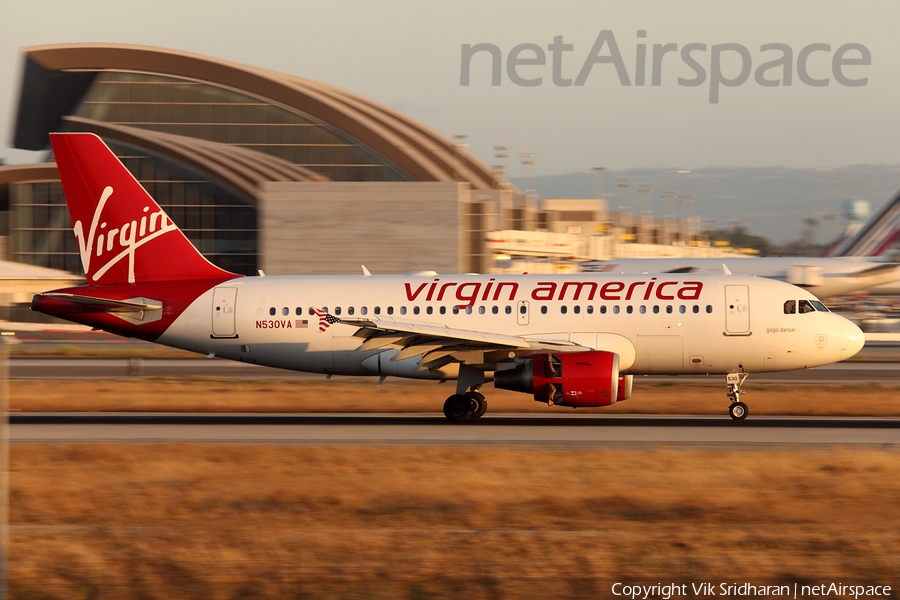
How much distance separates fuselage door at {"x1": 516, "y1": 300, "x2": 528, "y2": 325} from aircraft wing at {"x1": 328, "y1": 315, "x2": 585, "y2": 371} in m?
0.56

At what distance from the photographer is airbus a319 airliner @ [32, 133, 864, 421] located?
2375 cm

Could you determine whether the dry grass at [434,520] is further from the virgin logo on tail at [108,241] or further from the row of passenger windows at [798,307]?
the virgin logo on tail at [108,241]

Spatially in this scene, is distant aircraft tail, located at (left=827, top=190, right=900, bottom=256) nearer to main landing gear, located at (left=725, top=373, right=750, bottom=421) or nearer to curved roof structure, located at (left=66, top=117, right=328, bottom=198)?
curved roof structure, located at (left=66, top=117, right=328, bottom=198)

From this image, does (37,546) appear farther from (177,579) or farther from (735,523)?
(735,523)

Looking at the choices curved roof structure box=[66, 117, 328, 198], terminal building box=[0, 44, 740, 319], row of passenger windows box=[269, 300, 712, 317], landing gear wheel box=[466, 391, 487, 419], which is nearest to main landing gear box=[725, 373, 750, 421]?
row of passenger windows box=[269, 300, 712, 317]

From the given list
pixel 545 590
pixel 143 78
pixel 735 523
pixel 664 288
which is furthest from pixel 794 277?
pixel 143 78

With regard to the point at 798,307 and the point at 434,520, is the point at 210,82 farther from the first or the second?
the point at 434,520

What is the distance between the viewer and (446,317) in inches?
1005

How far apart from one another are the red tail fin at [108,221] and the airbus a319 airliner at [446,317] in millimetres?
33

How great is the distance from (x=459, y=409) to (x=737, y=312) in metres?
8.23

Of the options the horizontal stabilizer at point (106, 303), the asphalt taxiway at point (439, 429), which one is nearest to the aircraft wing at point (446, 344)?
the asphalt taxiway at point (439, 429)

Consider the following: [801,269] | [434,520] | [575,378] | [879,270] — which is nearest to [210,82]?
[801,269]

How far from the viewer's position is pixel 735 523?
1276 centimetres

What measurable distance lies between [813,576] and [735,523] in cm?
323
